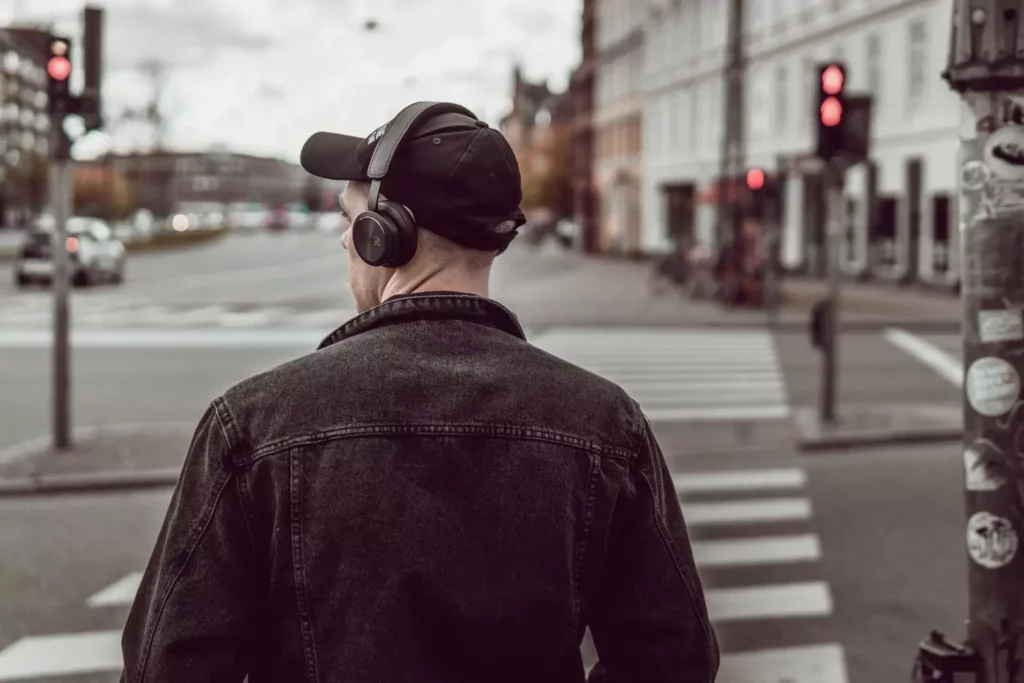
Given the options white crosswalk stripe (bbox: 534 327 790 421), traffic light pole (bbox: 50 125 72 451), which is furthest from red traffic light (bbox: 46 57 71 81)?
white crosswalk stripe (bbox: 534 327 790 421)

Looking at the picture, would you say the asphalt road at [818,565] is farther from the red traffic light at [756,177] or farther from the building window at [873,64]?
the building window at [873,64]

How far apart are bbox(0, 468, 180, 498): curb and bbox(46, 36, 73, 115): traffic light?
2691 millimetres

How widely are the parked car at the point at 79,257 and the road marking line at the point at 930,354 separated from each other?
743 inches

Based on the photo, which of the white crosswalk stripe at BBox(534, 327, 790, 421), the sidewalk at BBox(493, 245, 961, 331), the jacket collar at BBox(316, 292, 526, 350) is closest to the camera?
the jacket collar at BBox(316, 292, 526, 350)

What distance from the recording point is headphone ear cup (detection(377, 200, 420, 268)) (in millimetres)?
1886

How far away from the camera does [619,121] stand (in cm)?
6344

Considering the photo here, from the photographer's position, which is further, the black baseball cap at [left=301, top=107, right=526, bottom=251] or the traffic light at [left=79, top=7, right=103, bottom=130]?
the traffic light at [left=79, top=7, right=103, bottom=130]

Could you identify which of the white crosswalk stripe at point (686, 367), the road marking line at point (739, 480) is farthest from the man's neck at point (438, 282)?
the white crosswalk stripe at point (686, 367)

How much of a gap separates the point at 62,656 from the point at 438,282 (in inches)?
157

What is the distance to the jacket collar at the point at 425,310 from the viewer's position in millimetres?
1923

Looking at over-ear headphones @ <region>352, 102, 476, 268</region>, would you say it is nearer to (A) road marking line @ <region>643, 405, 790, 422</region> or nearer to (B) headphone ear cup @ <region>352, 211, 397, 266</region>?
(B) headphone ear cup @ <region>352, 211, 397, 266</region>

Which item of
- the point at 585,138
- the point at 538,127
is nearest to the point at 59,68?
the point at 585,138

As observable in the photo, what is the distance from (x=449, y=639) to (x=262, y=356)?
1601 cm

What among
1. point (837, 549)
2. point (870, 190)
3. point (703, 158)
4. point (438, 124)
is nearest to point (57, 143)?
point (837, 549)
